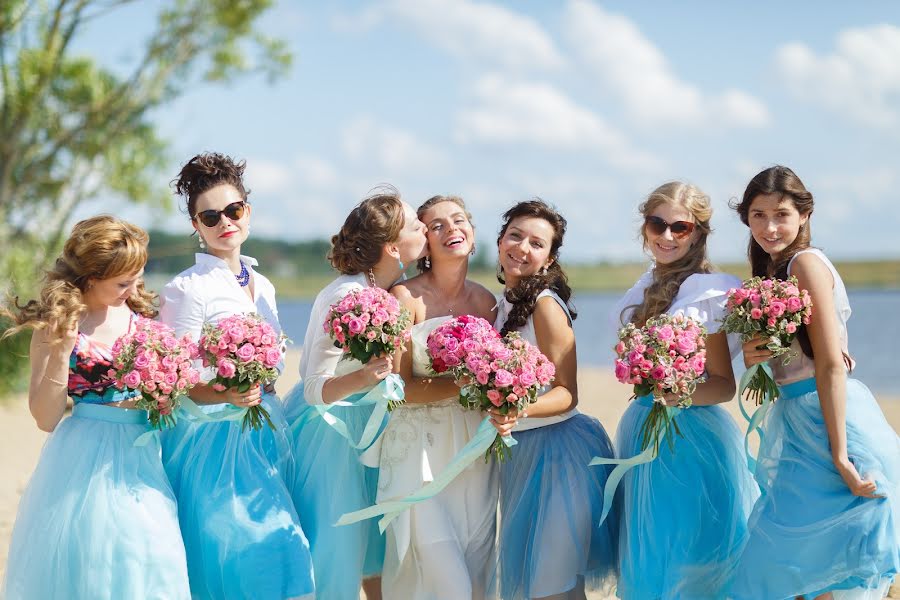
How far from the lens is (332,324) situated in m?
5.17

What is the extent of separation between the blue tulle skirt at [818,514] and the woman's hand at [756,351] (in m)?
0.32

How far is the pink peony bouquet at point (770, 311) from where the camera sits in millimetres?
4969

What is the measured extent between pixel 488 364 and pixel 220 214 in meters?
1.92

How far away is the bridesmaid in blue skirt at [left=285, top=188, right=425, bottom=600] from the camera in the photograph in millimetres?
5480

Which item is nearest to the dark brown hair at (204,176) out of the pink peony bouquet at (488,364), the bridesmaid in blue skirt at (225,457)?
the bridesmaid in blue skirt at (225,457)

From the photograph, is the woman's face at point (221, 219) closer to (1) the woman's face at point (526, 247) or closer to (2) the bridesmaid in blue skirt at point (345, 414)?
(2) the bridesmaid in blue skirt at point (345, 414)

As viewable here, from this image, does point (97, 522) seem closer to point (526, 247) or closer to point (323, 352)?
point (323, 352)

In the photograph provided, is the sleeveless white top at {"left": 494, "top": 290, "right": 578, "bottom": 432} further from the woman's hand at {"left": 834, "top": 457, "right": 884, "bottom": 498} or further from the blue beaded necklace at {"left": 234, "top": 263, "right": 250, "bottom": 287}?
the blue beaded necklace at {"left": 234, "top": 263, "right": 250, "bottom": 287}

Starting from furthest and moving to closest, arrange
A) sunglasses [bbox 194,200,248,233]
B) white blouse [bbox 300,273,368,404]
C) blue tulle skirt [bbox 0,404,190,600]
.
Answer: sunglasses [bbox 194,200,248,233] → white blouse [bbox 300,273,368,404] → blue tulle skirt [bbox 0,404,190,600]

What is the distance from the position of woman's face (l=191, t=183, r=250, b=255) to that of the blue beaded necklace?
170mm

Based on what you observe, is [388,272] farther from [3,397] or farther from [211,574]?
[3,397]

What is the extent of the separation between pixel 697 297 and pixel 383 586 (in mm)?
2488

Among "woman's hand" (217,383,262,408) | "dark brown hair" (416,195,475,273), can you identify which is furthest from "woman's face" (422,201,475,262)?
"woman's hand" (217,383,262,408)

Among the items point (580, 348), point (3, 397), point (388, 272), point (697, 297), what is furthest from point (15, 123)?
point (580, 348)
